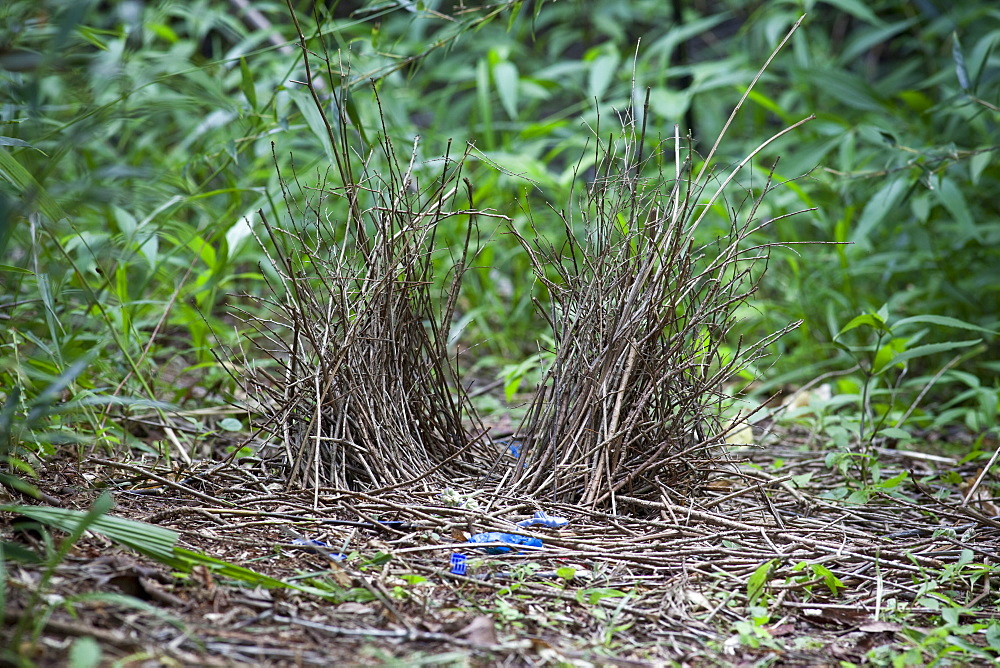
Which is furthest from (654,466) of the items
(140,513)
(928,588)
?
(140,513)

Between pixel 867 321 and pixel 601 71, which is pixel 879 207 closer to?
pixel 867 321

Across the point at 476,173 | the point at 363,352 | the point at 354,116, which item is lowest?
the point at 363,352

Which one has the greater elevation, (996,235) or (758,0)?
(758,0)

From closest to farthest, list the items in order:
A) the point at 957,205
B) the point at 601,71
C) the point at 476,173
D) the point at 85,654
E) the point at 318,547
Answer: the point at 85,654 < the point at 318,547 < the point at 957,205 < the point at 601,71 < the point at 476,173

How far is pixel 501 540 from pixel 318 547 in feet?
1.11

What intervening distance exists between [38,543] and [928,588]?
1.50 meters

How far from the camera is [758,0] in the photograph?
17.5 ft

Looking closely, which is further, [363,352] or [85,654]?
[363,352]

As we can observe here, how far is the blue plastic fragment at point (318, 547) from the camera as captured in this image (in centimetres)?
138

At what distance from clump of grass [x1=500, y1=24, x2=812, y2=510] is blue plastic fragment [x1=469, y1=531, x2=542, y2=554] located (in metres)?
0.18

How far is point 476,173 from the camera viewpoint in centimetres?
392

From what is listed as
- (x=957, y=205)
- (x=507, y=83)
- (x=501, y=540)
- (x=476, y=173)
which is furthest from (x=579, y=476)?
(x=476, y=173)

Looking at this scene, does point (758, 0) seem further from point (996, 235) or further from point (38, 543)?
point (38, 543)

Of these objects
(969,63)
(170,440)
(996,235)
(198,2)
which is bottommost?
(170,440)
